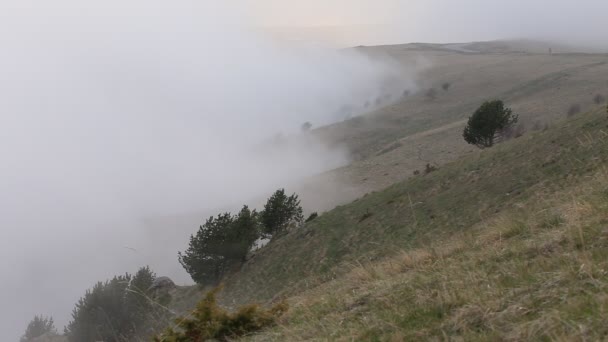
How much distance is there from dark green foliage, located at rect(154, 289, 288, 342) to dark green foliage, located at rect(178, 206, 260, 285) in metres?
28.8

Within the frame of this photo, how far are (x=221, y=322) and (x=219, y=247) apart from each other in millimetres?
29867

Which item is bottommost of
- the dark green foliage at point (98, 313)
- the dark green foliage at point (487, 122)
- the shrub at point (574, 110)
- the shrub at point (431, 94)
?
the dark green foliage at point (98, 313)

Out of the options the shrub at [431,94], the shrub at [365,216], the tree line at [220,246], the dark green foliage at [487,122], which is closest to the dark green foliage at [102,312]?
the tree line at [220,246]

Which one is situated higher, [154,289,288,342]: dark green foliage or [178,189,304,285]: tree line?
[154,289,288,342]: dark green foliage

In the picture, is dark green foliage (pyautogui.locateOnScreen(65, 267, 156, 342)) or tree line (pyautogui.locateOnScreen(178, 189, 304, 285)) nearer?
dark green foliage (pyautogui.locateOnScreen(65, 267, 156, 342))

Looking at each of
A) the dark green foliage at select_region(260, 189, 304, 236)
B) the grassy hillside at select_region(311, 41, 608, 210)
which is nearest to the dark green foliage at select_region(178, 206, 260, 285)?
the dark green foliage at select_region(260, 189, 304, 236)

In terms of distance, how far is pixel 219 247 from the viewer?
34938 mm

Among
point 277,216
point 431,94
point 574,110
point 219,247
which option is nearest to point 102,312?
point 219,247

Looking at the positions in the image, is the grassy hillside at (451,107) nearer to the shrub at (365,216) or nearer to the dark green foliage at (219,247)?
the dark green foliage at (219,247)

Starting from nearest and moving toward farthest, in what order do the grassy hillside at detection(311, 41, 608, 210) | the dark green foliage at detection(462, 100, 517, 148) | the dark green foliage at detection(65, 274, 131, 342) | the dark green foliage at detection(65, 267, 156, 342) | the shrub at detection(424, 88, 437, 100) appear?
1. the dark green foliage at detection(65, 267, 156, 342)
2. the dark green foliage at detection(65, 274, 131, 342)
3. the dark green foliage at detection(462, 100, 517, 148)
4. the grassy hillside at detection(311, 41, 608, 210)
5. the shrub at detection(424, 88, 437, 100)

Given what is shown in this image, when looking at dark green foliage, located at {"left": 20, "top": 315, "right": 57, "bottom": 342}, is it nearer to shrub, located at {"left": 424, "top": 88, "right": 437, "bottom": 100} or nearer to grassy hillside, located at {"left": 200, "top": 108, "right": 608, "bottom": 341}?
grassy hillside, located at {"left": 200, "top": 108, "right": 608, "bottom": 341}

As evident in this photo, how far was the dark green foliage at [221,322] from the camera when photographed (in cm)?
565

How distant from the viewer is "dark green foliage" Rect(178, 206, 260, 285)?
34662 mm

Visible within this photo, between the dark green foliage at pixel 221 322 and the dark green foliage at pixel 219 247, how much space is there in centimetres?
2884
